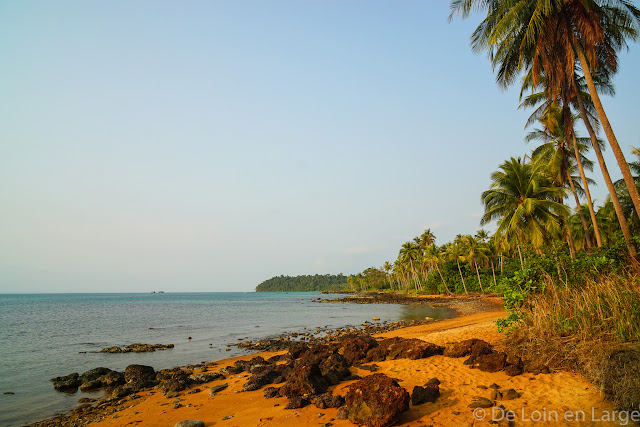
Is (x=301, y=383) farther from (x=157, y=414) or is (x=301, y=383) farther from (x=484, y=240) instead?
(x=484, y=240)

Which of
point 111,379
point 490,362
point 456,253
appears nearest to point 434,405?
point 490,362

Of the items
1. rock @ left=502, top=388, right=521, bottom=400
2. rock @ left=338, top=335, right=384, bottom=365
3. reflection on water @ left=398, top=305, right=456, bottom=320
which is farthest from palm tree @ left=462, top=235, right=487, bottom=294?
rock @ left=502, top=388, right=521, bottom=400

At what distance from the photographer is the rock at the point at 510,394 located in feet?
20.6

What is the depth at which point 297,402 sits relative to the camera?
24.5 ft

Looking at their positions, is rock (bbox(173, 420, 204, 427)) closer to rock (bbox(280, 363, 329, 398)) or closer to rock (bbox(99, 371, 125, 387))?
rock (bbox(280, 363, 329, 398))

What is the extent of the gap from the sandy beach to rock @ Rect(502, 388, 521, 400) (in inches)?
2.9

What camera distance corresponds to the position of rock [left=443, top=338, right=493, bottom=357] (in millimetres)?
8836

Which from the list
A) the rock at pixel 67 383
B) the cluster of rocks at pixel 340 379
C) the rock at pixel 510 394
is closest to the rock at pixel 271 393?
the cluster of rocks at pixel 340 379

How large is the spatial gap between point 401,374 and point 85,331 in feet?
103

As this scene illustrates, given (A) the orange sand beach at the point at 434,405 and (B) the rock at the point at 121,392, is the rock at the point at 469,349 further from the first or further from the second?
(B) the rock at the point at 121,392

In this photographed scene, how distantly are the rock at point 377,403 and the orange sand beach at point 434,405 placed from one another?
0.94 ft

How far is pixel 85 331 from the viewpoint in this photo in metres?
29.1

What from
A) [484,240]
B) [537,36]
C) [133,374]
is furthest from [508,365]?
[484,240]

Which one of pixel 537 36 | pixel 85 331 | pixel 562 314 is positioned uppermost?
pixel 537 36
